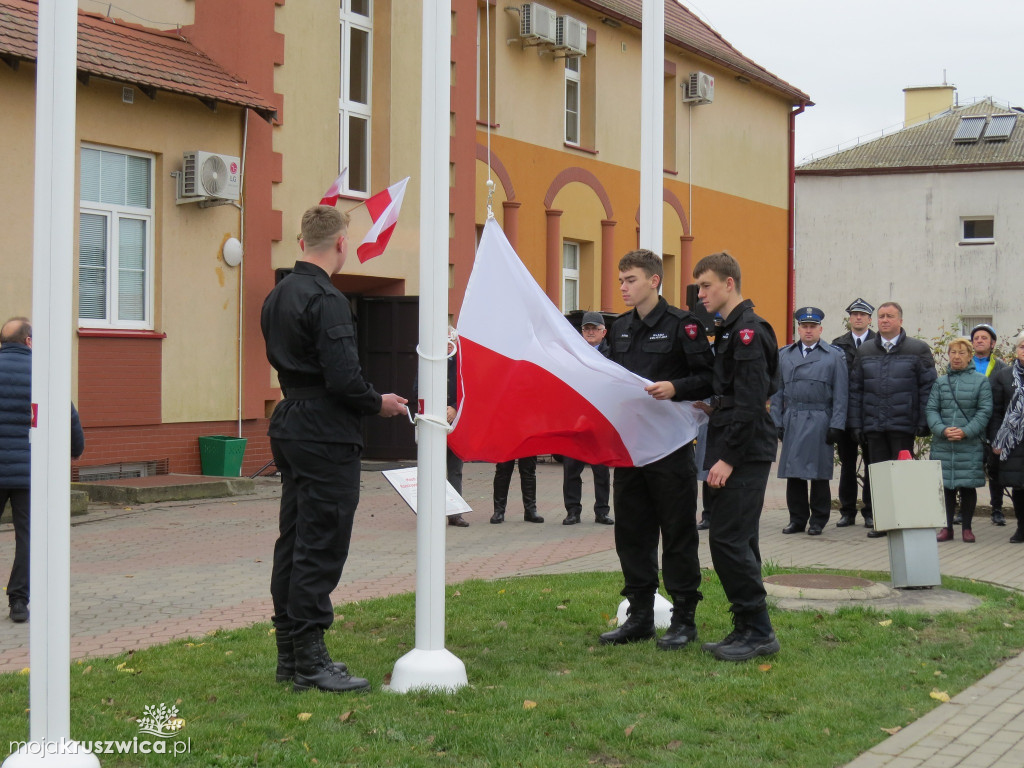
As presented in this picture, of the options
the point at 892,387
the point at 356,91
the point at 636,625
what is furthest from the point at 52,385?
the point at 356,91

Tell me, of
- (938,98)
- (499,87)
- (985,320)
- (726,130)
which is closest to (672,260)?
(726,130)

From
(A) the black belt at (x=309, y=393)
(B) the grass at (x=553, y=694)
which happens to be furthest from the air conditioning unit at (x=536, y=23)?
(A) the black belt at (x=309, y=393)

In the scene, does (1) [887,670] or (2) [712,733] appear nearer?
(2) [712,733]

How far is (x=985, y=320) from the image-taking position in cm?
4416

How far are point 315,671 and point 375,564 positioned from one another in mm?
4409

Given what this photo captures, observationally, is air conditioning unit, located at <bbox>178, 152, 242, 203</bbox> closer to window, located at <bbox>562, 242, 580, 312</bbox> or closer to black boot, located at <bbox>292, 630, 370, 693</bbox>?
window, located at <bbox>562, 242, 580, 312</bbox>

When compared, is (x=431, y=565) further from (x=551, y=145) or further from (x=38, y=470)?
(x=551, y=145)

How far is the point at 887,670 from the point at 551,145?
58.2 feet

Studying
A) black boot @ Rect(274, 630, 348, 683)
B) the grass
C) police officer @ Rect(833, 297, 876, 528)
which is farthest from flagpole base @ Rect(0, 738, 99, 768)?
police officer @ Rect(833, 297, 876, 528)

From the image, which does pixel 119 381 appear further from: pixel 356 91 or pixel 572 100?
pixel 572 100

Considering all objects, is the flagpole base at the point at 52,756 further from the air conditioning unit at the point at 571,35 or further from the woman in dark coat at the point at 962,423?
the air conditioning unit at the point at 571,35

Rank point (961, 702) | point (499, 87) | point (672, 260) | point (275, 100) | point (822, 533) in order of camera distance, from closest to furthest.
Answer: point (961, 702)
point (822, 533)
point (275, 100)
point (499, 87)
point (672, 260)

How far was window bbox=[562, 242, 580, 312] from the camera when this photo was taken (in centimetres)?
2428

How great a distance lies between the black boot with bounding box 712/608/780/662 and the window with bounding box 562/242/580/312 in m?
17.8
